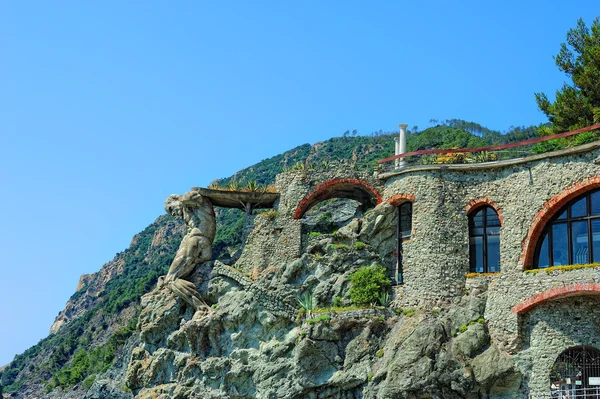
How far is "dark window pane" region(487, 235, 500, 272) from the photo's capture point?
42.5m

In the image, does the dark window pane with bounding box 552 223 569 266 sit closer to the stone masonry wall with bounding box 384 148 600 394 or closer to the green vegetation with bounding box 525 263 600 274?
the stone masonry wall with bounding box 384 148 600 394

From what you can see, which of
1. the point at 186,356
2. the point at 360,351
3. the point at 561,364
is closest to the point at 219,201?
the point at 186,356

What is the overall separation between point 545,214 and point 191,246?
1853cm

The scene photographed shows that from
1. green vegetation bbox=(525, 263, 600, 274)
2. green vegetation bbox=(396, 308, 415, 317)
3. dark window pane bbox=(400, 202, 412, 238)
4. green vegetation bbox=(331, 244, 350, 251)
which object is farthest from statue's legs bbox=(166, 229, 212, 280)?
green vegetation bbox=(525, 263, 600, 274)

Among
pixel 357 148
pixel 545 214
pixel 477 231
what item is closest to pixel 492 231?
pixel 477 231

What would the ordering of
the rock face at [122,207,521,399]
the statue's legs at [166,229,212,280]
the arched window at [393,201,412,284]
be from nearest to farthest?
the rock face at [122,207,521,399] < the arched window at [393,201,412,284] < the statue's legs at [166,229,212,280]

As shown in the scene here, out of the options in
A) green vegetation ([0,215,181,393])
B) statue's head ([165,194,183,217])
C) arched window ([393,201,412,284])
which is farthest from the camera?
green vegetation ([0,215,181,393])

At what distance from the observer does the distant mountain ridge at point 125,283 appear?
8588 centimetres

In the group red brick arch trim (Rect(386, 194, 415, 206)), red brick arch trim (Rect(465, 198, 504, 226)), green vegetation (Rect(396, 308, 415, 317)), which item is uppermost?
red brick arch trim (Rect(386, 194, 415, 206))

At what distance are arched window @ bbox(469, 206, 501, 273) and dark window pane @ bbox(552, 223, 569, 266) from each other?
309 centimetres

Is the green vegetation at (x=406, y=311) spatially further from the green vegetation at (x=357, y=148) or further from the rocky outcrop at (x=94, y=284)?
the rocky outcrop at (x=94, y=284)

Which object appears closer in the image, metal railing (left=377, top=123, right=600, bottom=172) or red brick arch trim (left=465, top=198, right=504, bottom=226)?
red brick arch trim (left=465, top=198, right=504, bottom=226)

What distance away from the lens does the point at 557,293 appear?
38344 mm

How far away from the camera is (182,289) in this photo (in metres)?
47.2
